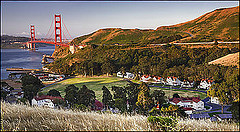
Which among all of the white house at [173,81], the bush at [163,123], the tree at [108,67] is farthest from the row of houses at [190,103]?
the tree at [108,67]

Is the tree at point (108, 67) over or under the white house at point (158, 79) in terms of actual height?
over

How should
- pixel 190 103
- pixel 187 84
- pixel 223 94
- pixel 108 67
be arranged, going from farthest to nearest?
pixel 108 67 < pixel 187 84 < pixel 190 103 < pixel 223 94

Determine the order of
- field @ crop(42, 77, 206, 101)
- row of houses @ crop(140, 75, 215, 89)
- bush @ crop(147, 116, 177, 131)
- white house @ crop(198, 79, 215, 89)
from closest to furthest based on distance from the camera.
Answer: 1. bush @ crop(147, 116, 177, 131)
2. field @ crop(42, 77, 206, 101)
3. white house @ crop(198, 79, 215, 89)
4. row of houses @ crop(140, 75, 215, 89)

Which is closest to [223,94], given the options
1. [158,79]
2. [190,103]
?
[190,103]

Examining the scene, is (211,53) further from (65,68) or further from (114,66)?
(65,68)

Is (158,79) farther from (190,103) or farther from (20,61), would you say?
(20,61)

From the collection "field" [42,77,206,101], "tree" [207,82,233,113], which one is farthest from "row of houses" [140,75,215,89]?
"tree" [207,82,233,113]

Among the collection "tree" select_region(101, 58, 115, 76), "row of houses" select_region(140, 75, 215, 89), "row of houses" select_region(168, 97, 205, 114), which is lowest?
"row of houses" select_region(168, 97, 205, 114)

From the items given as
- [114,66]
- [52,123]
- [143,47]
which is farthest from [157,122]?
[143,47]

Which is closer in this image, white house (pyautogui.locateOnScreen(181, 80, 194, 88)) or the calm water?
white house (pyautogui.locateOnScreen(181, 80, 194, 88))

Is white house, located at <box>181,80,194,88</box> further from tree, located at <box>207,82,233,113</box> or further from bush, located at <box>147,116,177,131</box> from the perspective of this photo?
bush, located at <box>147,116,177,131</box>

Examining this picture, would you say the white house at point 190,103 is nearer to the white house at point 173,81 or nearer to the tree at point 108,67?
the white house at point 173,81

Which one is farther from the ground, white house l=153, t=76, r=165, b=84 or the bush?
the bush

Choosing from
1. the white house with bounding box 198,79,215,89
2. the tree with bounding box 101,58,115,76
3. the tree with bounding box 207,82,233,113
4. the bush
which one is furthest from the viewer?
the tree with bounding box 101,58,115,76
